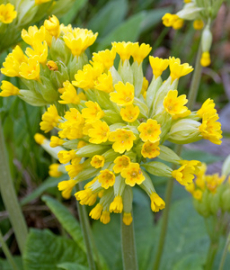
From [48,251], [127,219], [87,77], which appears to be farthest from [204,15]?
[48,251]

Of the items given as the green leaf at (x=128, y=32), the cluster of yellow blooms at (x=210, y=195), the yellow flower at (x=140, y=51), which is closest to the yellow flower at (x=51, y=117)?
the yellow flower at (x=140, y=51)

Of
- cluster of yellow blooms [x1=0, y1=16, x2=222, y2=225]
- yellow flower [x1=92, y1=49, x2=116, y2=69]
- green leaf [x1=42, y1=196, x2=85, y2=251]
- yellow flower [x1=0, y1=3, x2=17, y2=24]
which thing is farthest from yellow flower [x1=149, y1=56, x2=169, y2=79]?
green leaf [x1=42, y1=196, x2=85, y2=251]

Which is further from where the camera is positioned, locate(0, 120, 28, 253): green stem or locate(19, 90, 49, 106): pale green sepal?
locate(0, 120, 28, 253): green stem

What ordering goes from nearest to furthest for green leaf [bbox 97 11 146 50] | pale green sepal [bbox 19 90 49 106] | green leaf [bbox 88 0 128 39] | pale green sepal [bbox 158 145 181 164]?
pale green sepal [bbox 158 145 181 164] → pale green sepal [bbox 19 90 49 106] → green leaf [bbox 97 11 146 50] → green leaf [bbox 88 0 128 39]

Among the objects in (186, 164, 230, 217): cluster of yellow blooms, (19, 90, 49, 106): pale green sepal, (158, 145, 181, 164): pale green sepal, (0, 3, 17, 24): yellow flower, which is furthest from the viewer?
(186, 164, 230, 217): cluster of yellow blooms

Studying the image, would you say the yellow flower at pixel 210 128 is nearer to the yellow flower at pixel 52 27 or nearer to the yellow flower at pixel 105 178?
the yellow flower at pixel 105 178

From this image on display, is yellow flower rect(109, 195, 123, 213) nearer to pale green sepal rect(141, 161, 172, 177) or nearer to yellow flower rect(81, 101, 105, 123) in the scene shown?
pale green sepal rect(141, 161, 172, 177)
